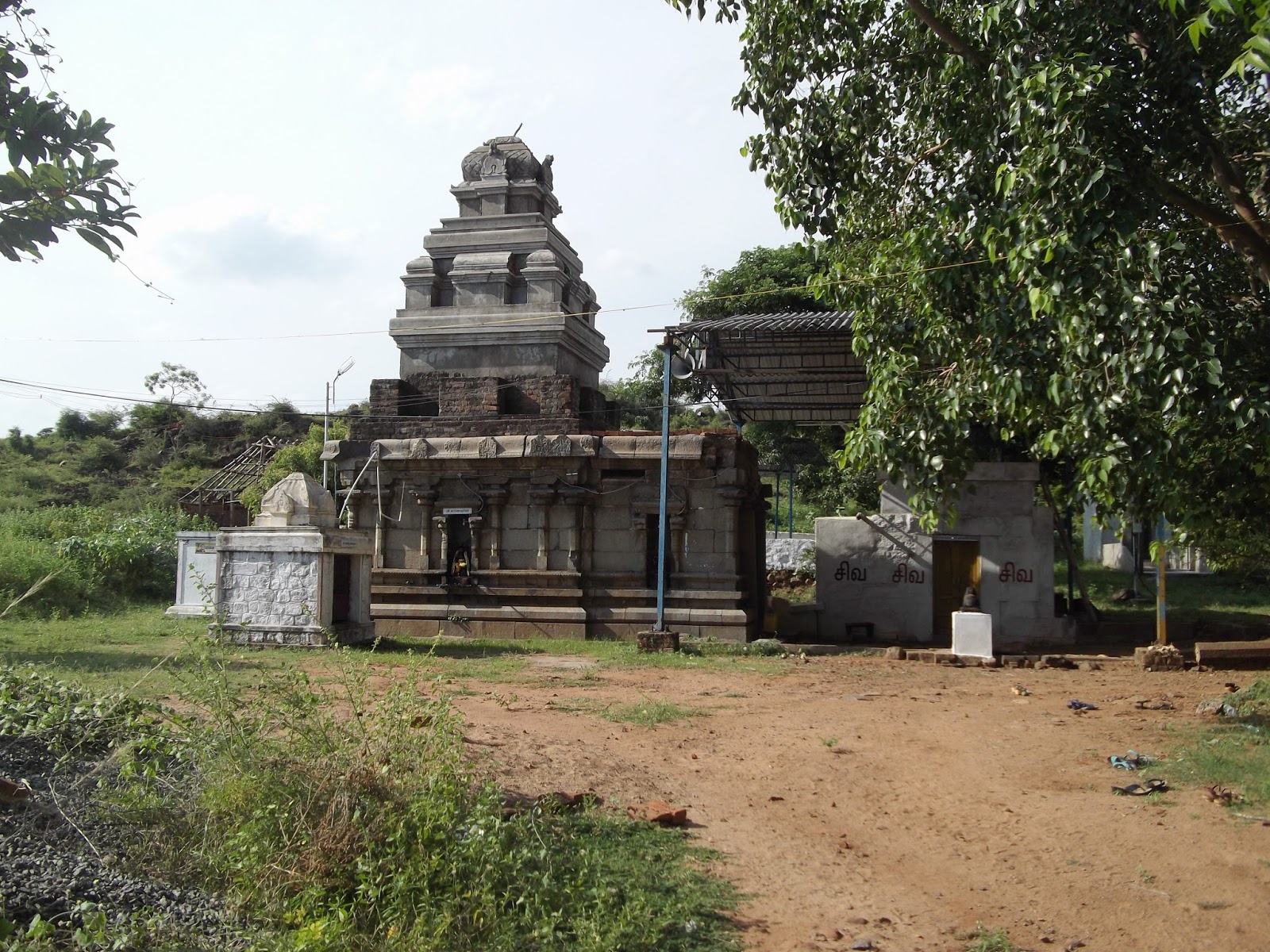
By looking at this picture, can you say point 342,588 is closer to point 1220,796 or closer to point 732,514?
point 732,514

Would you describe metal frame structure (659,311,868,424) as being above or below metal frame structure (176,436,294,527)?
above

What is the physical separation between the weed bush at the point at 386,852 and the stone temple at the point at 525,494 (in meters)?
11.3

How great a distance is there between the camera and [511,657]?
14188 millimetres

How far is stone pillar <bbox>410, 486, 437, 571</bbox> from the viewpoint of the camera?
696 inches

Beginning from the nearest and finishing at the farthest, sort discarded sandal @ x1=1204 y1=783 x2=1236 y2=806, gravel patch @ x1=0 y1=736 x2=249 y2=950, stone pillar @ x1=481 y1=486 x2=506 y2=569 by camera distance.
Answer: gravel patch @ x1=0 y1=736 x2=249 y2=950 < discarded sandal @ x1=1204 y1=783 x2=1236 y2=806 < stone pillar @ x1=481 y1=486 x2=506 y2=569

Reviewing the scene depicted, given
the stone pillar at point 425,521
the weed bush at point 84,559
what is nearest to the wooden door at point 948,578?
the stone pillar at point 425,521

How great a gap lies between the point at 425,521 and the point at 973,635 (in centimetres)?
916

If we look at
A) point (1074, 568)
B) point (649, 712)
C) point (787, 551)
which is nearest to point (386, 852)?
point (649, 712)

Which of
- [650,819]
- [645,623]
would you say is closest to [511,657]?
[645,623]

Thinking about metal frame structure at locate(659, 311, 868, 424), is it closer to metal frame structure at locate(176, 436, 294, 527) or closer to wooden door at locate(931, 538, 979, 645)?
wooden door at locate(931, 538, 979, 645)

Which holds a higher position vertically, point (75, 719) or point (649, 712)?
point (75, 719)

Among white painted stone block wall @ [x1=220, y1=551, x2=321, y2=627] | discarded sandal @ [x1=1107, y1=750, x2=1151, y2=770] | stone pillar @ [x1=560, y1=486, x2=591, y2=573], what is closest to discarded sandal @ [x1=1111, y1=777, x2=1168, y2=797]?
discarded sandal @ [x1=1107, y1=750, x2=1151, y2=770]

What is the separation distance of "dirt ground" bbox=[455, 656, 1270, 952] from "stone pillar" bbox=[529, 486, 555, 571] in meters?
5.66

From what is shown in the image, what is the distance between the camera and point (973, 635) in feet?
47.8
